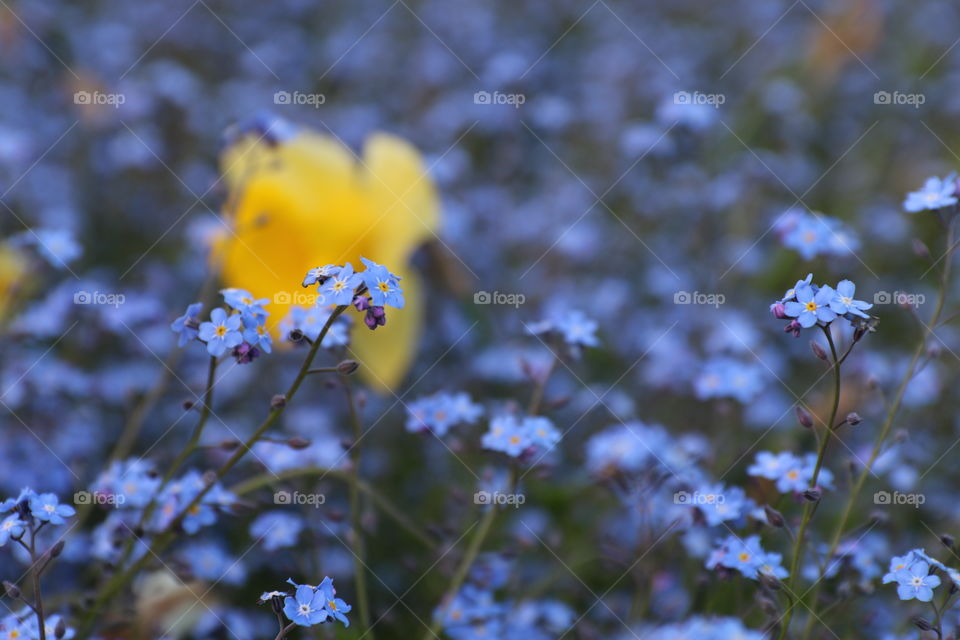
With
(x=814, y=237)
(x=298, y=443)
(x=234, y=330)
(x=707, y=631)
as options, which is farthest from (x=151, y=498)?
(x=814, y=237)

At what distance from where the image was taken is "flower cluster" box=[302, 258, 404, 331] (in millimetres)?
1132

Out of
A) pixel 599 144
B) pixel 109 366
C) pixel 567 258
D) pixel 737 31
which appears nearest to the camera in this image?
pixel 109 366

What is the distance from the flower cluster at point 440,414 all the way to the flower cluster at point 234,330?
36 cm

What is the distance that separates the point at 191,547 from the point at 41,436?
Result: 1.22 ft

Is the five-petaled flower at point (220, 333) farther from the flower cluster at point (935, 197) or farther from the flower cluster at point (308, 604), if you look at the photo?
the flower cluster at point (935, 197)

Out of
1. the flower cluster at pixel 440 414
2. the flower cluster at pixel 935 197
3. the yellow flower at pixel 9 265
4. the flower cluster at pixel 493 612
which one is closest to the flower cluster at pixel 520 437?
the flower cluster at pixel 440 414

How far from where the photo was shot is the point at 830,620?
1415 mm

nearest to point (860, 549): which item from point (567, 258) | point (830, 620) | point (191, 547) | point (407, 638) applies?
point (830, 620)

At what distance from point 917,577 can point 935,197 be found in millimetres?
526

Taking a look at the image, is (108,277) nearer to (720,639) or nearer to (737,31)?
(720,639)

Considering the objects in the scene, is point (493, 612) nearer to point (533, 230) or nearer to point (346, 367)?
point (346, 367)

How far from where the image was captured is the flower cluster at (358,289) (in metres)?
1.13

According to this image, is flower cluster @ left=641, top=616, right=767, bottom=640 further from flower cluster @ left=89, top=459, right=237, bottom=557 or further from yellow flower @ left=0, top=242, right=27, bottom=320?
yellow flower @ left=0, top=242, right=27, bottom=320

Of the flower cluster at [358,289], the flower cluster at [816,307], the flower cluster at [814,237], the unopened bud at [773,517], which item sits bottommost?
the unopened bud at [773,517]
